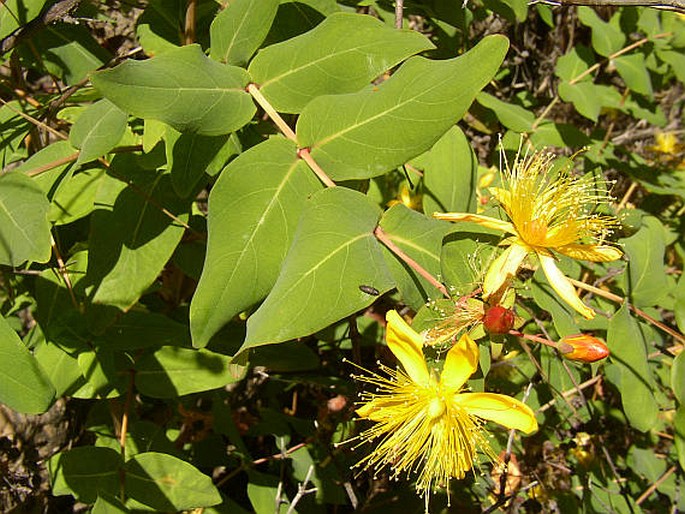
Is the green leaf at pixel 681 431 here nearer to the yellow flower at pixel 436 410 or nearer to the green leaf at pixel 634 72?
the yellow flower at pixel 436 410

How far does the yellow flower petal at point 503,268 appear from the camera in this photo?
3.53 ft

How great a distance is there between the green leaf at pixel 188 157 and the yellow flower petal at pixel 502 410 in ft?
2.01

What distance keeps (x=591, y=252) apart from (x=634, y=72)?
3.90 feet

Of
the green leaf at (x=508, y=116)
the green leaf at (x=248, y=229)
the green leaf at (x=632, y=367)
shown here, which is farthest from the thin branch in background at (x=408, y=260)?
the green leaf at (x=508, y=116)

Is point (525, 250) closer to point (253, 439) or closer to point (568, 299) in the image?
point (568, 299)

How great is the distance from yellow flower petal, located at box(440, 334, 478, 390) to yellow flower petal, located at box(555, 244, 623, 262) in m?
0.32

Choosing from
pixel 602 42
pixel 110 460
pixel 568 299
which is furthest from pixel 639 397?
pixel 602 42

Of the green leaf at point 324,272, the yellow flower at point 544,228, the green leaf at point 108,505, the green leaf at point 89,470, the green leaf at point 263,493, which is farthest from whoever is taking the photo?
the green leaf at point 263,493

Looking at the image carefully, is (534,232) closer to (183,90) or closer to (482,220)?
(482,220)

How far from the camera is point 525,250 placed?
1.18m

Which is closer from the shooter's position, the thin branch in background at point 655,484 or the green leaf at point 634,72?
the thin branch in background at point 655,484

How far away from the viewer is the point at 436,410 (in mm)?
1161

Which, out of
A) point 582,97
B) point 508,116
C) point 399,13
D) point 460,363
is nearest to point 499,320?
point 460,363

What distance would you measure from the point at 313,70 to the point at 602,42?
1363mm
